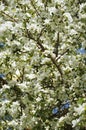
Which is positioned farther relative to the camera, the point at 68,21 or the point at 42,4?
the point at 42,4

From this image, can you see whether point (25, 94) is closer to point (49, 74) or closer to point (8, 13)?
point (49, 74)

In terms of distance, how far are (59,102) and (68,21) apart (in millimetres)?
2746

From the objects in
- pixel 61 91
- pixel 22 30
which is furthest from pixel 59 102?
pixel 22 30

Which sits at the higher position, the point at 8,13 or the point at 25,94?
the point at 8,13

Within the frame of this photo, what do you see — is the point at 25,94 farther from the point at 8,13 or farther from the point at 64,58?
the point at 8,13

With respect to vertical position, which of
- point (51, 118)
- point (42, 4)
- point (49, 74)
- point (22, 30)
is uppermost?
point (42, 4)

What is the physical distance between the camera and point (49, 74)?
1527cm

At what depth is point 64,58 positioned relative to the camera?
1537 cm

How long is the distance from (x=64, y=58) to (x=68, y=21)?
1383 millimetres

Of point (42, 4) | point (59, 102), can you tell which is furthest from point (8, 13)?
point (59, 102)

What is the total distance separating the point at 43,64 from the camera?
14.9m

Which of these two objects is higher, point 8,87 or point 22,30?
point 22,30

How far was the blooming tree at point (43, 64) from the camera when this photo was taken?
14617 millimetres

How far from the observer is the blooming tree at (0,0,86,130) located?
14.6 m
